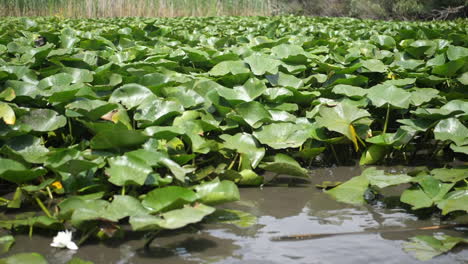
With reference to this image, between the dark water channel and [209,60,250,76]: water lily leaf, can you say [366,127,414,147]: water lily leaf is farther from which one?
[209,60,250,76]: water lily leaf

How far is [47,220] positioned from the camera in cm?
136

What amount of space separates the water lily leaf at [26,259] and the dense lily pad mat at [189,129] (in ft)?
0.45

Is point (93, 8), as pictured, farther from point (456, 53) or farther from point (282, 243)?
point (282, 243)

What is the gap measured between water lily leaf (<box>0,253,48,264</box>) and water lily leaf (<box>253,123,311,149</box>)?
100 centimetres

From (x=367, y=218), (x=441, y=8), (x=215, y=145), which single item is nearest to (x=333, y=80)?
(x=215, y=145)

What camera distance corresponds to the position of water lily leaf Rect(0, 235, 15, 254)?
1.28 meters

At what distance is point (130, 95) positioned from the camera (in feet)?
6.55

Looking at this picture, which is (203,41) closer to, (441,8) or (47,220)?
(47,220)

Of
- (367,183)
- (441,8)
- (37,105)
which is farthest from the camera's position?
(441,8)

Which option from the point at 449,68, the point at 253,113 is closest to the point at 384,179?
the point at 253,113

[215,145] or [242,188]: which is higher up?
[215,145]

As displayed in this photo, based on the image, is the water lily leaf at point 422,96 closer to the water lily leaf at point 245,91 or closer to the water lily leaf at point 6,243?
the water lily leaf at point 245,91

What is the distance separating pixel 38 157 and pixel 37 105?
55 centimetres

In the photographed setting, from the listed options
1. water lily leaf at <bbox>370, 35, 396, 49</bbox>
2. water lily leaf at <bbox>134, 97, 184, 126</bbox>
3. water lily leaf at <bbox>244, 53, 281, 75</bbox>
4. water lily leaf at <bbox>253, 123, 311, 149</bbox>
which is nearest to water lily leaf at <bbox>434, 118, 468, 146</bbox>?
water lily leaf at <bbox>253, 123, 311, 149</bbox>
